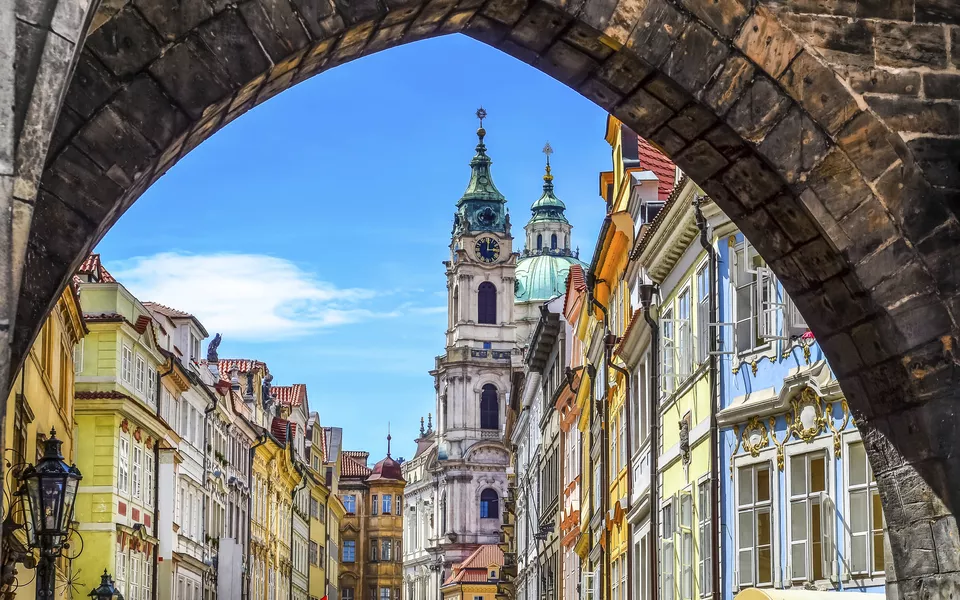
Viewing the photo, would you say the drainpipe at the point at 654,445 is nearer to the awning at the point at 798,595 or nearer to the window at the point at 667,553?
the window at the point at 667,553

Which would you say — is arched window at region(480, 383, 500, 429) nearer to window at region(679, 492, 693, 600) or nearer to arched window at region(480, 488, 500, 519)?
arched window at region(480, 488, 500, 519)

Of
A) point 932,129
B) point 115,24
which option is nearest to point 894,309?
point 932,129

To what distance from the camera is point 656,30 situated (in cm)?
639

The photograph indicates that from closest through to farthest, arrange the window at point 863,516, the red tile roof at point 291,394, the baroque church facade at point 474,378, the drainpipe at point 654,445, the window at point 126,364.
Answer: the window at point 863,516
the drainpipe at point 654,445
the window at point 126,364
the red tile roof at point 291,394
the baroque church facade at point 474,378

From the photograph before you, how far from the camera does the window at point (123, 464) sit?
Answer: 3512cm

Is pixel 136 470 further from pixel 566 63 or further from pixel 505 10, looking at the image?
pixel 505 10

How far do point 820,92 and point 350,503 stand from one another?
123 metres

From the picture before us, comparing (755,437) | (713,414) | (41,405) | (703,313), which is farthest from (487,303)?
(755,437)

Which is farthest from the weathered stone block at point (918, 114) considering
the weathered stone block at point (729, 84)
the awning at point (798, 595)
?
the awning at point (798, 595)

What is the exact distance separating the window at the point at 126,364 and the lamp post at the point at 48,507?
22577 millimetres

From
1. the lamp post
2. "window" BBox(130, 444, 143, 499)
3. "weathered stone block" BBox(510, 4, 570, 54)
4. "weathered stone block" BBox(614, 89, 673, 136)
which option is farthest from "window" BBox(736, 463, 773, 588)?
"window" BBox(130, 444, 143, 499)

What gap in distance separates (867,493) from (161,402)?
27167 mm

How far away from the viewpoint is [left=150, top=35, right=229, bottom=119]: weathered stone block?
583cm

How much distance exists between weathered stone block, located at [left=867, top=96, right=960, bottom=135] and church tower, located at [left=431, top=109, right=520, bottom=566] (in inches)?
4379
